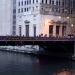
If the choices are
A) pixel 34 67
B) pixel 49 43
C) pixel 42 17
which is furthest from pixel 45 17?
pixel 34 67

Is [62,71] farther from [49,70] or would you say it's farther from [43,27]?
[43,27]

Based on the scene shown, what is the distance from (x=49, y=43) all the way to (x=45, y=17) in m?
38.0

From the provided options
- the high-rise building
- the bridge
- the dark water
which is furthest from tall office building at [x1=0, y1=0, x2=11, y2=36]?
the dark water

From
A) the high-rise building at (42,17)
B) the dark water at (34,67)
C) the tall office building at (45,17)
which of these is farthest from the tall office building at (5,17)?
the dark water at (34,67)

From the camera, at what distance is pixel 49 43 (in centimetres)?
11119

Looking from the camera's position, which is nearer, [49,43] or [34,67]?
[34,67]

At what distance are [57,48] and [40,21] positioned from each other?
21.9 meters

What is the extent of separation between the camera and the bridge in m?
97.6

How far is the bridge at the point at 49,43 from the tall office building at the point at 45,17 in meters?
17.8

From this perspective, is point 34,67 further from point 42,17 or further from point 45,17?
point 45,17

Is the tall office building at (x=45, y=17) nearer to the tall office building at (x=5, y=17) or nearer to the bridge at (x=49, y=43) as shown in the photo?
the tall office building at (x=5, y=17)

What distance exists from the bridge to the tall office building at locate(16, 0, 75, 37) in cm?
1781

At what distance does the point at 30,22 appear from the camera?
150875mm

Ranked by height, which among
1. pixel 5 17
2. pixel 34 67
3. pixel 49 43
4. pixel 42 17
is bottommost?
pixel 34 67
